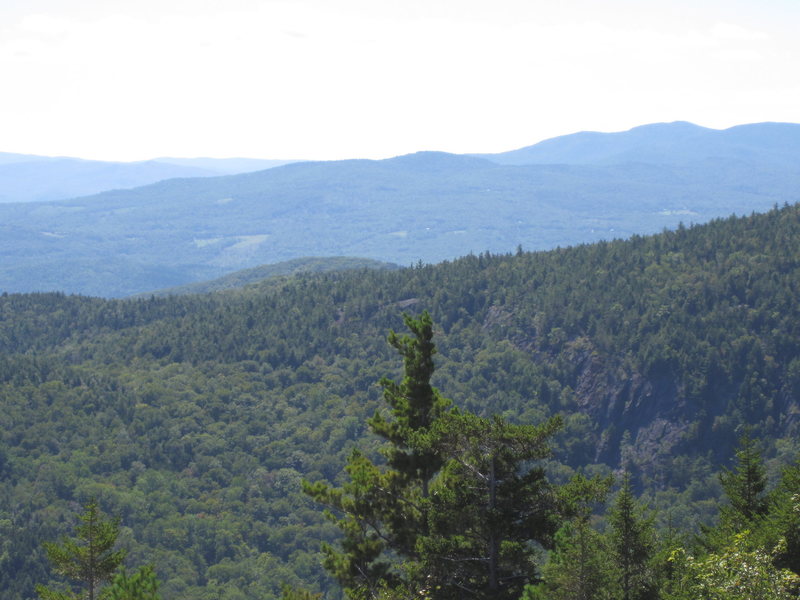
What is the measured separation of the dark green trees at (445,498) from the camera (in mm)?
25188

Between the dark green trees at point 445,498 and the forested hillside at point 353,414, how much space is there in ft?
311

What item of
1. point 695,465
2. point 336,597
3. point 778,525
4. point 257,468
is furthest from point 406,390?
point 695,465

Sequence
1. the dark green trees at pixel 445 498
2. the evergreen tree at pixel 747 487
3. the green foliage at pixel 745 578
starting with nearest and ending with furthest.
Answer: the green foliage at pixel 745 578
the dark green trees at pixel 445 498
the evergreen tree at pixel 747 487

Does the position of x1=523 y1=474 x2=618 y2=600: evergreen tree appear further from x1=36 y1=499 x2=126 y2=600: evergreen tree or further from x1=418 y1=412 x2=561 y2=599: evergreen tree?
x1=36 y1=499 x2=126 y2=600: evergreen tree

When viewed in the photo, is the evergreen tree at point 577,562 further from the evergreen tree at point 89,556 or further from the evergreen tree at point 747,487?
the evergreen tree at point 89,556

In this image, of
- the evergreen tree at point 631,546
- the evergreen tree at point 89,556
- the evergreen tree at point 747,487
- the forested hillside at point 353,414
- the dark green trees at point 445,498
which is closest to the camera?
the dark green trees at point 445,498

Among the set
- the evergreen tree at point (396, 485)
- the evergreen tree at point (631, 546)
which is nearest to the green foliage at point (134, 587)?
the evergreen tree at point (396, 485)

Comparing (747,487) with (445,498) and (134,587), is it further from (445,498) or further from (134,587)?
(134,587)

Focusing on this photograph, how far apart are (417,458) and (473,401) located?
497 ft

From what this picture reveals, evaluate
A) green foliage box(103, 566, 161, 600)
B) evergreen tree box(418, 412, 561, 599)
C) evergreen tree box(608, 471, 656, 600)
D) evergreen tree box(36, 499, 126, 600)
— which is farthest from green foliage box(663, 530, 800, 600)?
evergreen tree box(36, 499, 126, 600)

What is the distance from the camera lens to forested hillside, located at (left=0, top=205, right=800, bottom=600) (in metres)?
134

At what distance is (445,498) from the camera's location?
25.9 meters

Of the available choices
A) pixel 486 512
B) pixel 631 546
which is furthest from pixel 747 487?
pixel 486 512

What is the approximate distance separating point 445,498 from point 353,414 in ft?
498
